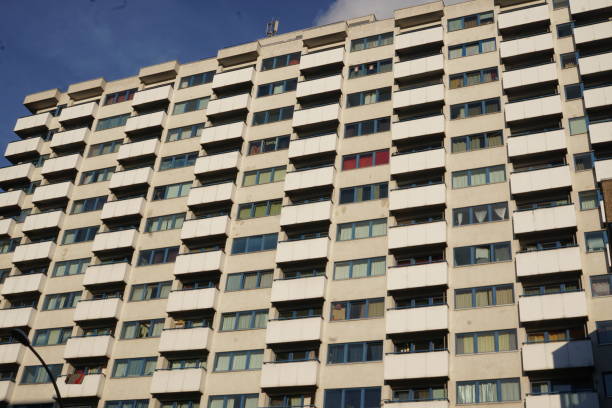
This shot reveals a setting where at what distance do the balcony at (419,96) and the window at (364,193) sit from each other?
24.9ft

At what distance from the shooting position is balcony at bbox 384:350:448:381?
45.6 meters

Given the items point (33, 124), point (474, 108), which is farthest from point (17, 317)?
point (474, 108)

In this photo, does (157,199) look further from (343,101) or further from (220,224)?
(343,101)

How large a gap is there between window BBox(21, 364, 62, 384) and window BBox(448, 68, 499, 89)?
39.9 metres

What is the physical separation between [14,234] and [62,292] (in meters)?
11.0

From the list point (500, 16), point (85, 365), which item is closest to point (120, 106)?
point (85, 365)

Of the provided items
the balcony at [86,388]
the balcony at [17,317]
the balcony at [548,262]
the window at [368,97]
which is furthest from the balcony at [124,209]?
the balcony at [548,262]

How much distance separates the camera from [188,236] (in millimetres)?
58531

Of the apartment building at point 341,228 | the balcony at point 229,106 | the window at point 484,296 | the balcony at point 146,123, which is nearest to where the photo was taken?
the apartment building at point 341,228

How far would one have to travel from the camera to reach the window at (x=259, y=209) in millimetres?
58281

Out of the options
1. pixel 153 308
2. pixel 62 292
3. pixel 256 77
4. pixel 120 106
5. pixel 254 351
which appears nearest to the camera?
pixel 254 351

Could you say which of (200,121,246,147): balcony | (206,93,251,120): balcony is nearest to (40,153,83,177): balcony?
(200,121,246,147): balcony

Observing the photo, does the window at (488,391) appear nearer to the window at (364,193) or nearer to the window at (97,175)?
the window at (364,193)

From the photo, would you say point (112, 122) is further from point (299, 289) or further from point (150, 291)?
point (299, 289)
